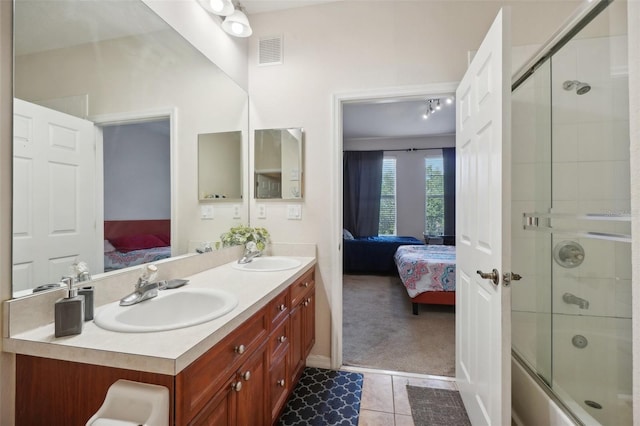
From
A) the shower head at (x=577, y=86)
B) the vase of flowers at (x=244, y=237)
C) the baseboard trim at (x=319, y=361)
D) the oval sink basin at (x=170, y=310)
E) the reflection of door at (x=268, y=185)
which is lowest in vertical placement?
the baseboard trim at (x=319, y=361)

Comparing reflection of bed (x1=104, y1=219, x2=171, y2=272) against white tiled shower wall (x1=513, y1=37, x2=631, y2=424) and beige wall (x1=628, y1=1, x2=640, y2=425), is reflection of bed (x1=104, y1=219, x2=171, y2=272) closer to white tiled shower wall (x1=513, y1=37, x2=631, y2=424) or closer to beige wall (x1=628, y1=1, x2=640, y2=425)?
beige wall (x1=628, y1=1, x2=640, y2=425)

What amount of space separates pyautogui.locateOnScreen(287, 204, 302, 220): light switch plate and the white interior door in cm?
114

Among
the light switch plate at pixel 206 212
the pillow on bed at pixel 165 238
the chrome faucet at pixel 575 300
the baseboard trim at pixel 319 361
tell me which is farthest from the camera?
the baseboard trim at pixel 319 361

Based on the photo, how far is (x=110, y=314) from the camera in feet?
3.10

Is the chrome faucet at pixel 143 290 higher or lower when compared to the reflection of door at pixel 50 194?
lower

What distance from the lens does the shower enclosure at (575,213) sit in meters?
1.37

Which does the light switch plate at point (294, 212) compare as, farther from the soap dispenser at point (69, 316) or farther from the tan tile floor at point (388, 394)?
the soap dispenser at point (69, 316)

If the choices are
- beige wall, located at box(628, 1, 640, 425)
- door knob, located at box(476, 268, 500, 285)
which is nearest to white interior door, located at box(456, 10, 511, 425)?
door knob, located at box(476, 268, 500, 285)

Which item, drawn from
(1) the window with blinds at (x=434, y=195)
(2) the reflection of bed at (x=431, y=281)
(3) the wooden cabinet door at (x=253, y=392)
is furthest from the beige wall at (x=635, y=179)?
(1) the window with blinds at (x=434, y=195)

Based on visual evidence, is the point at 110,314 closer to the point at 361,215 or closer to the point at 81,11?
the point at 81,11

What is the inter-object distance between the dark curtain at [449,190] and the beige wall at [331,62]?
4213 millimetres

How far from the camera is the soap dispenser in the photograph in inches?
31.6

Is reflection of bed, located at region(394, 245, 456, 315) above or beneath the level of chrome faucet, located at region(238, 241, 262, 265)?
beneath

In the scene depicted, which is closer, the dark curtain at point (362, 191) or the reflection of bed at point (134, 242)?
the reflection of bed at point (134, 242)
